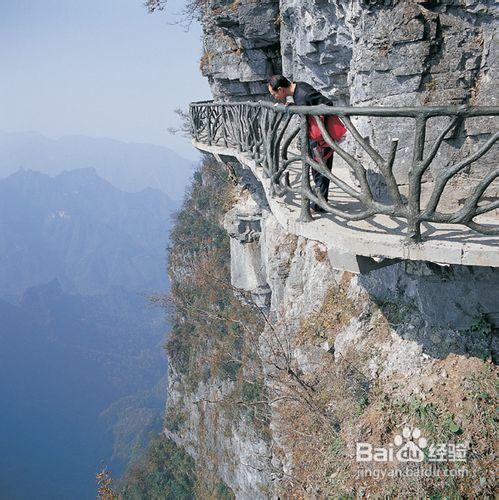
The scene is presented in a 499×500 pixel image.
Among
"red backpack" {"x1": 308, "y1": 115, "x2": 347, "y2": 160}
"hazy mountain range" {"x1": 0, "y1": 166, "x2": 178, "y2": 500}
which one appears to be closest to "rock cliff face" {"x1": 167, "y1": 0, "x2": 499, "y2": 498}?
"red backpack" {"x1": 308, "y1": 115, "x2": 347, "y2": 160}

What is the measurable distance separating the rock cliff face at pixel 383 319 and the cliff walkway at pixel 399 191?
13 cm

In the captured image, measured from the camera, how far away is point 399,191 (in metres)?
5.00

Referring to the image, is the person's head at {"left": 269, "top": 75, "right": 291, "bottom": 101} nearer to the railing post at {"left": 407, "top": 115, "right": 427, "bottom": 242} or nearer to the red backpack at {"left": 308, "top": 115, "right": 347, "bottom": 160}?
the red backpack at {"left": 308, "top": 115, "right": 347, "bottom": 160}

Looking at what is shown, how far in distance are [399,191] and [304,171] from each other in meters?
1.35

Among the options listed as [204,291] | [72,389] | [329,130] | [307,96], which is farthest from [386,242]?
[72,389]

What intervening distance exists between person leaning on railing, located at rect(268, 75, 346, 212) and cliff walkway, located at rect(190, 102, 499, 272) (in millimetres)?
161

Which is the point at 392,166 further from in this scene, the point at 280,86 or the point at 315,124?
the point at 280,86

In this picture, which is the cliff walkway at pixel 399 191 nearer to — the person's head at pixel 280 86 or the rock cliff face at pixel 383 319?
the rock cliff face at pixel 383 319

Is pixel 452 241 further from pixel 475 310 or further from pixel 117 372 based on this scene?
pixel 117 372

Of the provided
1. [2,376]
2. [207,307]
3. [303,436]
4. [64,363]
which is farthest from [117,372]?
[303,436]

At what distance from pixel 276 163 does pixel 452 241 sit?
236 centimetres

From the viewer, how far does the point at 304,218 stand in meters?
4.55

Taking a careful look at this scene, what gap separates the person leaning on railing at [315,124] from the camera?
4.55 m

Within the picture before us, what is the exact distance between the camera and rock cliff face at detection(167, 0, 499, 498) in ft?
16.7
